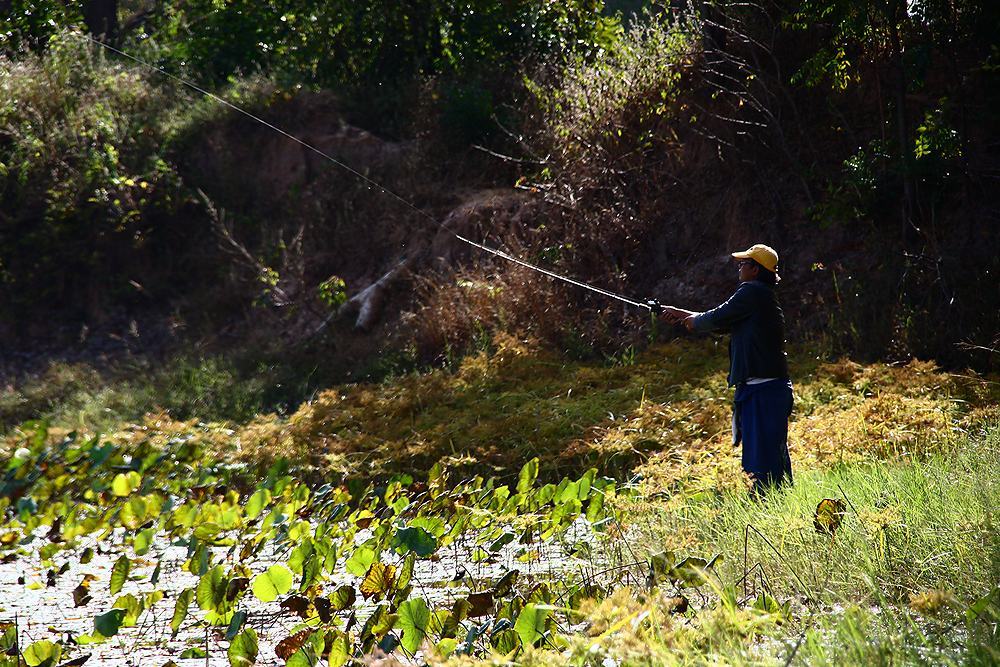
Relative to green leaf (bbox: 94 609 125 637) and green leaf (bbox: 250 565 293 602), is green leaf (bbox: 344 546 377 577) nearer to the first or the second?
green leaf (bbox: 250 565 293 602)

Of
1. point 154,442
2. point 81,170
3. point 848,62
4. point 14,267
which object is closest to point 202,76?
point 81,170

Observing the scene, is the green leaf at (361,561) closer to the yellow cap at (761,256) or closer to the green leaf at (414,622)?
the green leaf at (414,622)

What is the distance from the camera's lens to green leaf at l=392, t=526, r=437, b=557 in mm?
4926

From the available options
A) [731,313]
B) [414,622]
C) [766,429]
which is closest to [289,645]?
[414,622]

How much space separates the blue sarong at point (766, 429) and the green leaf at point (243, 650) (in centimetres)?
351

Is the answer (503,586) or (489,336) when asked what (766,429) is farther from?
(489,336)

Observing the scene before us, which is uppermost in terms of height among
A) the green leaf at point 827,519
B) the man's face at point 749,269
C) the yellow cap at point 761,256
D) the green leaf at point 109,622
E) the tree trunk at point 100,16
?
the tree trunk at point 100,16

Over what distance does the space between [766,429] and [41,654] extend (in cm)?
430

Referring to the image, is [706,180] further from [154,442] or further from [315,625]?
[315,625]

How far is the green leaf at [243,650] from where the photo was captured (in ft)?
13.1

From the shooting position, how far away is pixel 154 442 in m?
10.4

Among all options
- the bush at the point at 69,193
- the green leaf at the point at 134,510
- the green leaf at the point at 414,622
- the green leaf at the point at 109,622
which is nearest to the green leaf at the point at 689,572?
the green leaf at the point at 414,622

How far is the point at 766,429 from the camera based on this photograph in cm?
668

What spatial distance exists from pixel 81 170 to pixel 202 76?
3306 mm
